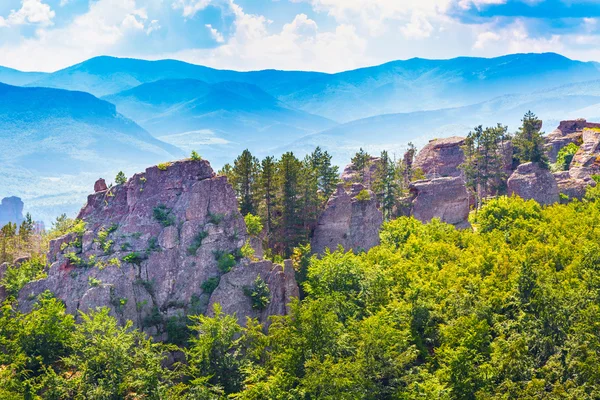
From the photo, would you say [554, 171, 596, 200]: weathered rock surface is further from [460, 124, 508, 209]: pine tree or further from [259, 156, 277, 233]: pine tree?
[259, 156, 277, 233]: pine tree

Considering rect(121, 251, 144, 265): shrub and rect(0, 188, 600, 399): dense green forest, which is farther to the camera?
rect(121, 251, 144, 265): shrub

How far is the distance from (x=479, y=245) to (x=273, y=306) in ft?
108

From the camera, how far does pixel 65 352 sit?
64000 millimetres

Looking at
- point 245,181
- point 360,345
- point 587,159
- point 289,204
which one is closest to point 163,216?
point 245,181

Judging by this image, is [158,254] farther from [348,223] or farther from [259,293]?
[348,223]

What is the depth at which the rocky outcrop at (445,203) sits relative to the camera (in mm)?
105750

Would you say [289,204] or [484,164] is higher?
[484,164]

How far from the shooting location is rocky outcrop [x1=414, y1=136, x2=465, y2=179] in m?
142

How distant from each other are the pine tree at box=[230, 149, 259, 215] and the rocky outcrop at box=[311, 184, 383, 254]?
1071 centimetres

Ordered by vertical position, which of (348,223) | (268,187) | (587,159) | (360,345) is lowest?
(360,345)

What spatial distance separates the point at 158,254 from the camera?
73312mm

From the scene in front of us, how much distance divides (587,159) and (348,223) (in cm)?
5822

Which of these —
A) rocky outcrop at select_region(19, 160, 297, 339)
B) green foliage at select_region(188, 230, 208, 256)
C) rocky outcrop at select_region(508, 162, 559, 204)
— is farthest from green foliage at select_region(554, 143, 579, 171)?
green foliage at select_region(188, 230, 208, 256)

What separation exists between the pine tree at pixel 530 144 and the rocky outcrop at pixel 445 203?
20.1 meters
